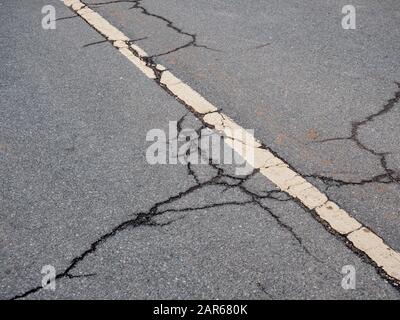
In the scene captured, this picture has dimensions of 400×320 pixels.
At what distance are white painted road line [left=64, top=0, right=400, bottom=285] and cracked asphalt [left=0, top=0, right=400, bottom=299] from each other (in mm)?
76

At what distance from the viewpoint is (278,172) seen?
349cm

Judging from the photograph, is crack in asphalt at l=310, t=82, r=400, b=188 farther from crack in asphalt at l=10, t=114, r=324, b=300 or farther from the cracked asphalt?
crack in asphalt at l=10, t=114, r=324, b=300

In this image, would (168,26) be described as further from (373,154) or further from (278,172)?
(373,154)

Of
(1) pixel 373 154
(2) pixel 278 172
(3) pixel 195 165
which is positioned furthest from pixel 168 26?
(1) pixel 373 154

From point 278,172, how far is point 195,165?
698 mm

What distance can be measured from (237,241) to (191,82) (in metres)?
2.29

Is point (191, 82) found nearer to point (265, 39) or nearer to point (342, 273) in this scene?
point (265, 39)

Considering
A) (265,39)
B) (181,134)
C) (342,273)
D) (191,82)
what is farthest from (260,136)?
(265,39)

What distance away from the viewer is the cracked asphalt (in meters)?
2.76

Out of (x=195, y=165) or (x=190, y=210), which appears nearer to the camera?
(x=190, y=210)

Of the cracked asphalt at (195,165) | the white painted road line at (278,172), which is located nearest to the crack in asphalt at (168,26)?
the cracked asphalt at (195,165)

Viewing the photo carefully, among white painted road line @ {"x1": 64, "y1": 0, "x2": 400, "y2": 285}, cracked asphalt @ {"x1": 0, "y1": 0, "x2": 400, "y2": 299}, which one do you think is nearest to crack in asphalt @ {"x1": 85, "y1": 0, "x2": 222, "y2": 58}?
Answer: cracked asphalt @ {"x1": 0, "y1": 0, "x2": 400, "y2": 299}

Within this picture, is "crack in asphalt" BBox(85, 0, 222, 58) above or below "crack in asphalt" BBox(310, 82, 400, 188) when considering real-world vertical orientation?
above

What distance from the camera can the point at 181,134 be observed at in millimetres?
3943
